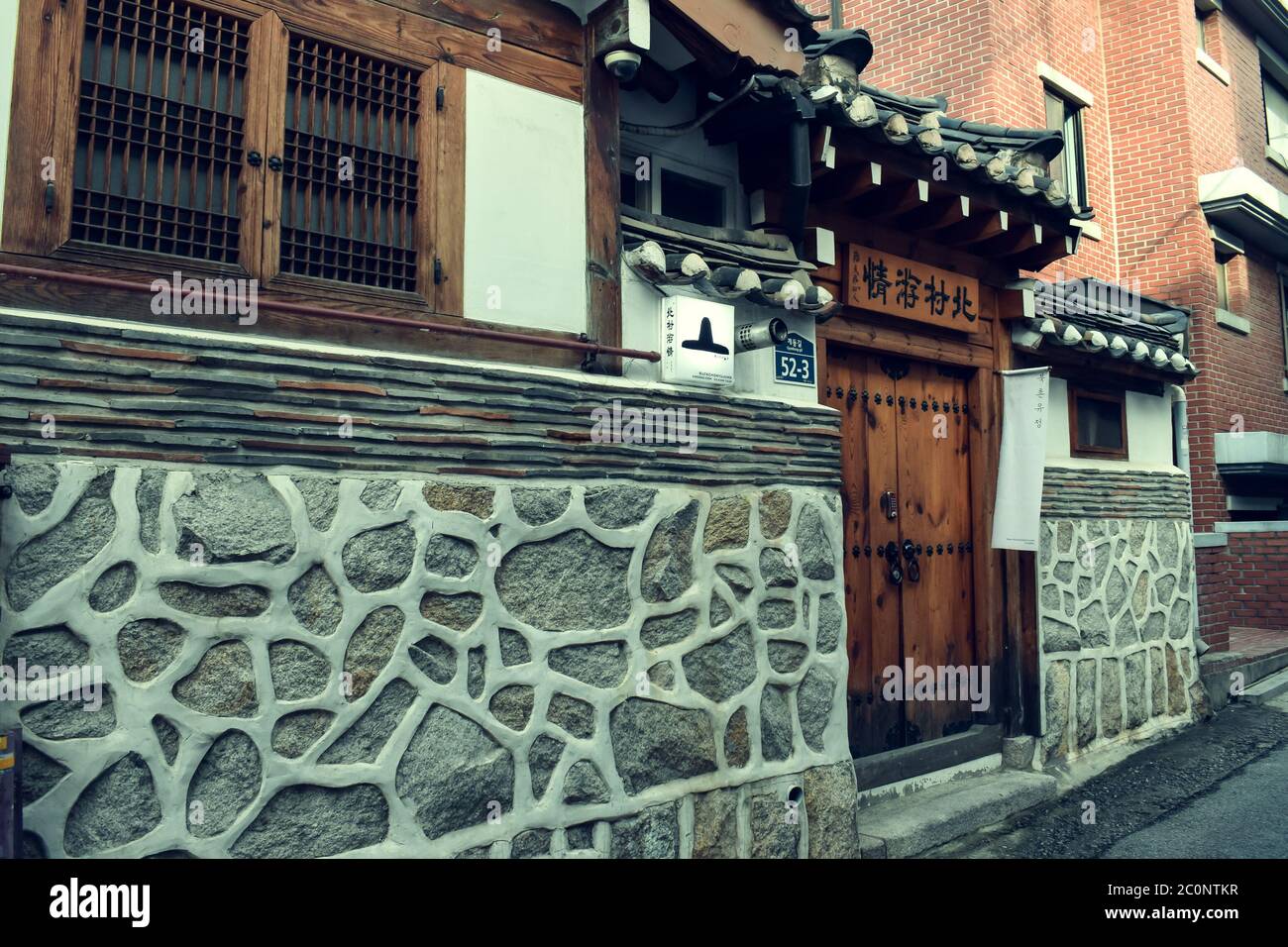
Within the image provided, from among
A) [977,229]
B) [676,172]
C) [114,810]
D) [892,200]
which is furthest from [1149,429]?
[114,810]

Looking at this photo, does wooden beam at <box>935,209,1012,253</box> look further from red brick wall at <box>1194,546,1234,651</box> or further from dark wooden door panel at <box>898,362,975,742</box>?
red brick wall at <box>1194,546,1234,651</box>

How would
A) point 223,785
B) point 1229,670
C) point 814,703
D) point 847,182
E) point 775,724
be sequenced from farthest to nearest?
point 1229,670, point 847,182, point 814,703, point 775,724, point 223,785

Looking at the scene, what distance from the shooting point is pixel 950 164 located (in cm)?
563

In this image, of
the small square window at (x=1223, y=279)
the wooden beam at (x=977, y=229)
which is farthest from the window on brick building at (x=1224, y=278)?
the wooden beam at (x=977, y=229)

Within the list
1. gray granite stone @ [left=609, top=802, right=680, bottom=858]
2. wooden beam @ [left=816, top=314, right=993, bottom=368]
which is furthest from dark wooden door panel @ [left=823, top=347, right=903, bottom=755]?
gray granite stone @ [left=609, top=802, right=680, bottom=858]

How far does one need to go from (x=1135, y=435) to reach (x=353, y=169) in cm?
741

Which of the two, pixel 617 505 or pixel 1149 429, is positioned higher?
pixel 1149 429

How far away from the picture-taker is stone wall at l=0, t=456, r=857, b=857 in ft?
8.91

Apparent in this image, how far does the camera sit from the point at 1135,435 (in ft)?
27.0

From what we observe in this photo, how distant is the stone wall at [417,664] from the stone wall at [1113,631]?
3.05 m

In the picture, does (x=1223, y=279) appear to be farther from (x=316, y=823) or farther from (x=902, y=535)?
(x=316, y=823)

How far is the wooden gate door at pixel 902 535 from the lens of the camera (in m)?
5.62

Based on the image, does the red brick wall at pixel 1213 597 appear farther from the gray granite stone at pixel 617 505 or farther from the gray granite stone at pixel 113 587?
the gray granite stone at pixel 113 587
